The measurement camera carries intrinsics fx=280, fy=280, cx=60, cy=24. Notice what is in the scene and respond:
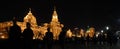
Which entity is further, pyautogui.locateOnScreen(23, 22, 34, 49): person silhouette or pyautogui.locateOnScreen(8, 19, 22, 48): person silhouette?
pyautogui.locateOnScreen(23, 22, 34, 49): person silhouette

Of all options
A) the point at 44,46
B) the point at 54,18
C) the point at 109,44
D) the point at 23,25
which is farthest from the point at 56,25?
the point at 44,46

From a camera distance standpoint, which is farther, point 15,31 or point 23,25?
point 23,25

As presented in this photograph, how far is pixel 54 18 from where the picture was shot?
145 m

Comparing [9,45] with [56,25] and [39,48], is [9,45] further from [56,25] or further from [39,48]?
[56,25]

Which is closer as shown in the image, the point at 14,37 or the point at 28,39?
the point at 14,37

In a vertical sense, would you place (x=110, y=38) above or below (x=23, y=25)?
below

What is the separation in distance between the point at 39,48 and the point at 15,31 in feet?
10.4

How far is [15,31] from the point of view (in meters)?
12.7

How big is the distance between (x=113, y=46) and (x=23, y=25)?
96562mm

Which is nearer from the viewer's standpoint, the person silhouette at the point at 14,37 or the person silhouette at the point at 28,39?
the person silhouette at the point at 14,37

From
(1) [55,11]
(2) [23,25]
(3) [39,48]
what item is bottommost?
(3) [39,48]

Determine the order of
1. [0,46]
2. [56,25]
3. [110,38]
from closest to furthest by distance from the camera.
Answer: [0,46] → [110,38] → [56,25]

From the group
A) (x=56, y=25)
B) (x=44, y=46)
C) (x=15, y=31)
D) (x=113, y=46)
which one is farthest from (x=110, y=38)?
(x=56, y=25)

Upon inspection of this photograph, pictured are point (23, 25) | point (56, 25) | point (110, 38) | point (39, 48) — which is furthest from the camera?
point (56, 25)
